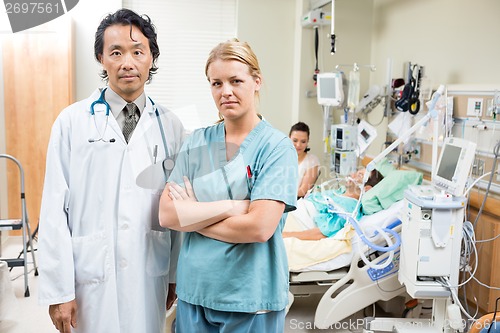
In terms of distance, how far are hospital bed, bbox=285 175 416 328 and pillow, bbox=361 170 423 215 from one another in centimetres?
26

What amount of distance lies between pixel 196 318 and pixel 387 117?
11.1 feet

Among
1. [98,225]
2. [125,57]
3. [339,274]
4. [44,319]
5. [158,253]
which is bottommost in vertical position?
[44,319]

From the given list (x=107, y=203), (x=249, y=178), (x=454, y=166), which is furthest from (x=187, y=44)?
(x=249, y=178)

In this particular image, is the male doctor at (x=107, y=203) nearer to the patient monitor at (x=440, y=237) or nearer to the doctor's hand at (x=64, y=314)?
the doctor's hand at (x=64, y=314)

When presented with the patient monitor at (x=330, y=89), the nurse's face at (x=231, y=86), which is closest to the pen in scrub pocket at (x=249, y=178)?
the nurse's face at (x=231, y=86)

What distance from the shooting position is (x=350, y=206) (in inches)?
129

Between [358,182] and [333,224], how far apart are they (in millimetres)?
591

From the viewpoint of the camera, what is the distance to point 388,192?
10.3 ft

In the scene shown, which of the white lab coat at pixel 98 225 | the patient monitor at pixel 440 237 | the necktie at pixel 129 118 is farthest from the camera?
the patient monitor at pixel 440 237

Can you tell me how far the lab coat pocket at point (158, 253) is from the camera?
1509 millimetres

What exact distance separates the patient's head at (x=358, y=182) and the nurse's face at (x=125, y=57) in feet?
7.65

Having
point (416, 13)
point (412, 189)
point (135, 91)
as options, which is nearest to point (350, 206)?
point (412, 189)

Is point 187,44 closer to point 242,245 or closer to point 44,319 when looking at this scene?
point 44,319

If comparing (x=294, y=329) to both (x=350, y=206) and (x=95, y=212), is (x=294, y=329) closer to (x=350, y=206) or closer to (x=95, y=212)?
(x=350, y=206)
